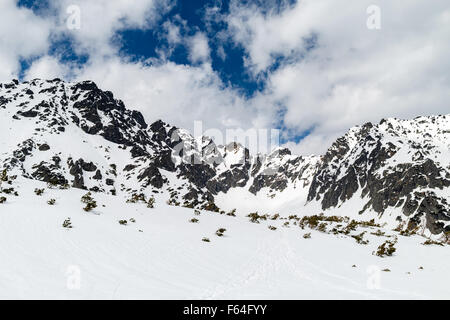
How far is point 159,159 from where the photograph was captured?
153 m

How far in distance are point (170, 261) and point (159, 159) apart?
146 m

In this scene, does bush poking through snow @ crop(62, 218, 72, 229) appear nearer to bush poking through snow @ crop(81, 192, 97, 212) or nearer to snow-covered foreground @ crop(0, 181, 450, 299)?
snow-covered foreground @ crop(0, 181, 450, 299)

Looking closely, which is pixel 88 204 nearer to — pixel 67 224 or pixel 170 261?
pixel 67 224

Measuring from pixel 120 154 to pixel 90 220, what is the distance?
473ft

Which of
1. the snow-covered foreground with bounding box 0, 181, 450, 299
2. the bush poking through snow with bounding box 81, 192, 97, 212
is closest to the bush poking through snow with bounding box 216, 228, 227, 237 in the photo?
the snow-covered foreground with bounding box 0, 181, 450, 299

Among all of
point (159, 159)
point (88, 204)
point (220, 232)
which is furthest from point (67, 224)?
point (159, 159)

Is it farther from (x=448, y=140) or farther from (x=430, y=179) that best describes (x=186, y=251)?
(x=448, y=140)

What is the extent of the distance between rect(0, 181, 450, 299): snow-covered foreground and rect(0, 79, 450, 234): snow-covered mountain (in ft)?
187

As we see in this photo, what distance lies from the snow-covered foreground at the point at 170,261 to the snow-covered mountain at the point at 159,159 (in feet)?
187

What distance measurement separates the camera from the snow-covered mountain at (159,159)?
9838 cm

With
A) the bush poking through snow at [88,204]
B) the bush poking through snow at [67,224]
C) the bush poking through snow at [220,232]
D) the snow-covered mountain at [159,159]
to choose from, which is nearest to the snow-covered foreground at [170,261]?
the bush poking through snow at [67,224]

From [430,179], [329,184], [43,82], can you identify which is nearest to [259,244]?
[430,179]

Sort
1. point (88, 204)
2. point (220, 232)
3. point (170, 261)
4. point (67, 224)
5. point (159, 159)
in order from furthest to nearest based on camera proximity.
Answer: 1. point (159, 159)
2. point (220, 232)
3. point (88, 204)
4. point (67, 224)
5. point (170, 261)

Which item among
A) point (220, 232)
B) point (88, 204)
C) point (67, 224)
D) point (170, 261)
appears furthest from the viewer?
point (220, 232)
